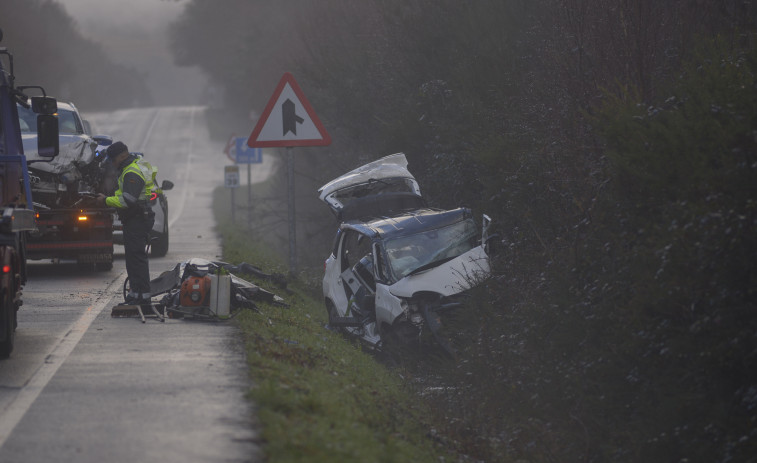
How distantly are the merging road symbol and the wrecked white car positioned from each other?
4.10 feet

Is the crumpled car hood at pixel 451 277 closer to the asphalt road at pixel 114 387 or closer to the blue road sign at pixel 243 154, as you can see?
the asphalt road at pixel 114 387

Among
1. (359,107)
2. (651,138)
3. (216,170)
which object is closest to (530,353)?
(651,138)

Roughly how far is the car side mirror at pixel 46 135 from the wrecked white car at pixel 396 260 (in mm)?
3682

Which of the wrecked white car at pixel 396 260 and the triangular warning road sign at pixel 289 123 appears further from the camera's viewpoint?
the triangular warning road sign at pixel 289 123

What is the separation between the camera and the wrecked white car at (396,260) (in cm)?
1087

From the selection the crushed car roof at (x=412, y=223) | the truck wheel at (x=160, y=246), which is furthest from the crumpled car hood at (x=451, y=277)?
the truck wheel at (x=160, y=246)

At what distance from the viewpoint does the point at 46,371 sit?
318 inches

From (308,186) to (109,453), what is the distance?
22.9 metres

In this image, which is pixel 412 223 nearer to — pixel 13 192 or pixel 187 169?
pixel 13 192

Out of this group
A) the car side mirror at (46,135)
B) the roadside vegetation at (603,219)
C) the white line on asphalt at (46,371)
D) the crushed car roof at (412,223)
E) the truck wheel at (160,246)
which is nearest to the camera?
the white line on asphalt at (46,371)

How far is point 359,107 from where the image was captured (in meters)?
19.3

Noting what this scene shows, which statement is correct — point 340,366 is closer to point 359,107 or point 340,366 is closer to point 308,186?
point 359,107

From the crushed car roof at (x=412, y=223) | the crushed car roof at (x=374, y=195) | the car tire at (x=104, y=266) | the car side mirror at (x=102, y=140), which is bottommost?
the car tire at (x=104, y=266)

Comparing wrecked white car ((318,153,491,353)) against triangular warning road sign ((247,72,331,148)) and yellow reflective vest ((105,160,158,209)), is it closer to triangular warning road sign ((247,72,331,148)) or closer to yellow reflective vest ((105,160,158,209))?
triangular warning road sign ((247,72,331,148))
